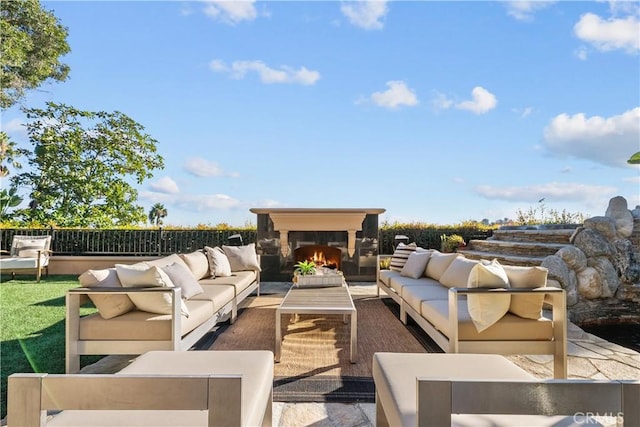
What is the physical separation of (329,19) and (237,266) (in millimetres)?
4467

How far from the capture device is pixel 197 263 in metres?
4.83

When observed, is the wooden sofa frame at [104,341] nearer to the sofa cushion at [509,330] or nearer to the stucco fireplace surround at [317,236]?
the sofa cushion at [509,330]

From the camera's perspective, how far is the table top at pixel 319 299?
3475 millimetres

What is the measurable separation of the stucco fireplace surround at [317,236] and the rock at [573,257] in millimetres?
3479

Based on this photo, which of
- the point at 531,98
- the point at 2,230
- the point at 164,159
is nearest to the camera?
the point at 531,98

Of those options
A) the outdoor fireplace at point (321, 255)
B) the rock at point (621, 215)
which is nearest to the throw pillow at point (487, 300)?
the rock at point (621, 215)

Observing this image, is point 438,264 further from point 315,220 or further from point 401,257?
point 315,220

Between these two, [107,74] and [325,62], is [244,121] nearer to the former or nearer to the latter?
[325,62]

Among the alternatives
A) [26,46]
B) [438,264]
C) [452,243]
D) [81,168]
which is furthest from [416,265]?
[81,168]

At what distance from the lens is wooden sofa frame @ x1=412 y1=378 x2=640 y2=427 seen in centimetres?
108

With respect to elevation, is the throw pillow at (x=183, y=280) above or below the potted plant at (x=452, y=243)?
below

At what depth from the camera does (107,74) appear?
26.1 feet

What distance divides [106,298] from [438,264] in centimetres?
394

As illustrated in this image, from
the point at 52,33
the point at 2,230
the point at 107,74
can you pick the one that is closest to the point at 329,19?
the point at 107,74
